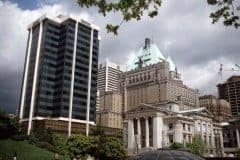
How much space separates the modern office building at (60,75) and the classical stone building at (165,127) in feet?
84.1

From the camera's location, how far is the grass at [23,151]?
75.5 m

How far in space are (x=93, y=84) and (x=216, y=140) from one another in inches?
2312

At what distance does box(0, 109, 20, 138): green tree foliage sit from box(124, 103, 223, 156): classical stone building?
40610mm

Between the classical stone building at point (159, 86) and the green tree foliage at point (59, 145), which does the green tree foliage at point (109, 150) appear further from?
the classical stone building at point (159, 86)

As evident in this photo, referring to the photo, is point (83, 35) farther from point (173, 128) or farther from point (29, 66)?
point (173, 128)

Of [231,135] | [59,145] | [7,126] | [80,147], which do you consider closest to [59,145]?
[59,145]

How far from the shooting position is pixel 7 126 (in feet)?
276

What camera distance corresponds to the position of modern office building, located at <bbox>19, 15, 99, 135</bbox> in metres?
132

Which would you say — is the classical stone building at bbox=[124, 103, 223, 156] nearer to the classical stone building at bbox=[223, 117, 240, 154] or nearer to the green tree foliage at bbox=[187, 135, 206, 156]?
the classical stone building at bbox=[223, 117, 240, 154]

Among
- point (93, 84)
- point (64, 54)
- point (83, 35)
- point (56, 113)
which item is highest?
point (83, 35)

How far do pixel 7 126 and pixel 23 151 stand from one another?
29.4 ft

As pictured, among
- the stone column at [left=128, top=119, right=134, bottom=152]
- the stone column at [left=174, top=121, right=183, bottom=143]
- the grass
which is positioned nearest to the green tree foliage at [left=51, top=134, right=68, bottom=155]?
the grass

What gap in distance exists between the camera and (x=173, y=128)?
363 ft

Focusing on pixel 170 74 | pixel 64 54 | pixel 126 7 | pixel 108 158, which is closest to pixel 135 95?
pixel 170 74
